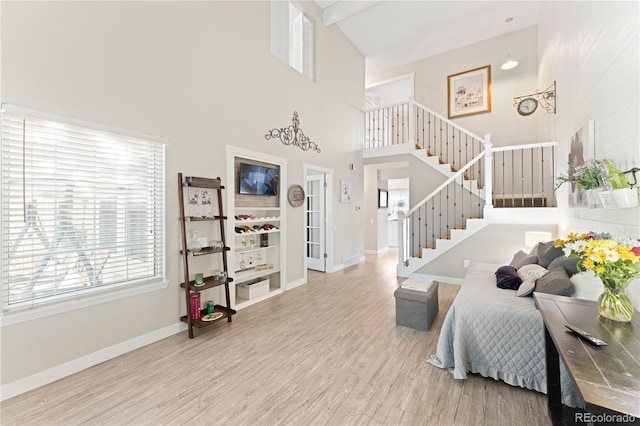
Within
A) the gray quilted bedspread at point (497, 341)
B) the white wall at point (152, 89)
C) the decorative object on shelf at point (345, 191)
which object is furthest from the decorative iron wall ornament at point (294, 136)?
the gray quilted bedspread at point (497, 341)

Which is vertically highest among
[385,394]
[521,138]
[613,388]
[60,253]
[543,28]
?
[543,28]

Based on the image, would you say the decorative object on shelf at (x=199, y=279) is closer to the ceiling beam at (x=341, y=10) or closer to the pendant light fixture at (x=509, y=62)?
the ceiling beam at (x=341, y=10)

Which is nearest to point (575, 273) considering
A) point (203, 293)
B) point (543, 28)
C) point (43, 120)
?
point (203, 293)

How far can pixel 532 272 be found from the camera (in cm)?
271

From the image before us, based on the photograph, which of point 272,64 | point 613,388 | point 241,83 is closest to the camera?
point 613,388

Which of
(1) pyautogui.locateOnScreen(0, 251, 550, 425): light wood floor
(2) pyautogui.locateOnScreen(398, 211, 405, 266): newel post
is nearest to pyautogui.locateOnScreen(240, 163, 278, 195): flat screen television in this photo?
(1) pyautogui.locateOnScreen(0, 251, 550, 425): light wood floor

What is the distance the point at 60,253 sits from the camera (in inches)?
88.4

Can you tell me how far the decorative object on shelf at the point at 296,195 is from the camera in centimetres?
464

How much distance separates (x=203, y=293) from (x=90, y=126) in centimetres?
204

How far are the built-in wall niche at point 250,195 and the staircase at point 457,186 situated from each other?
95.1 inches

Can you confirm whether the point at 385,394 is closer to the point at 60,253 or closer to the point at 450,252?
the point at 60,253

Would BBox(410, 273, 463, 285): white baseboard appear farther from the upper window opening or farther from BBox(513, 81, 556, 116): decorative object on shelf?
the upper window opening

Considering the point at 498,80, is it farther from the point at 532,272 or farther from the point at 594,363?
the point at 594,363

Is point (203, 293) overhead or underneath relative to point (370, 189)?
underneath
